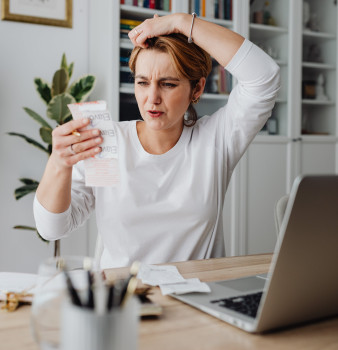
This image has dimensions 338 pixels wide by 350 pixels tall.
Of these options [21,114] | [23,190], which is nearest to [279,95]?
[21,114]

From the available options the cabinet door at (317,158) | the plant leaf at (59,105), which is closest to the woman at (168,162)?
the plant leaf at (59,105)

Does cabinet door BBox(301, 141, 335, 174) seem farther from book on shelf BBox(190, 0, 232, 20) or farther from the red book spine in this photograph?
the red book spine

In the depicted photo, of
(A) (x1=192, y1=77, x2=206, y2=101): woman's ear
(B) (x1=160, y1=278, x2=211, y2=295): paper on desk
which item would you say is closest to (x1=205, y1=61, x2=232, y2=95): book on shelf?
(A) (x1=192, y1=77, x2=206, y2=101): woman's ear

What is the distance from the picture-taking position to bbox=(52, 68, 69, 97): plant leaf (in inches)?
106

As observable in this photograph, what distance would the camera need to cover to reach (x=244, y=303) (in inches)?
31.5

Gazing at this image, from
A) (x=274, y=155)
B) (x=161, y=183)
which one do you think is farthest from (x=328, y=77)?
(x=161, y=183)

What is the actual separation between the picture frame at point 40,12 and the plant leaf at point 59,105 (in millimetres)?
701

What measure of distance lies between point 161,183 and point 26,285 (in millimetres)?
658

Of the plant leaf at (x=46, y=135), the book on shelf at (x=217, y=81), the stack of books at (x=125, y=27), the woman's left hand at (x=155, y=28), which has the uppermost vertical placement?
the stack of books at (x=125, y=27)

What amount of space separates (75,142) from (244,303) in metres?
0.59

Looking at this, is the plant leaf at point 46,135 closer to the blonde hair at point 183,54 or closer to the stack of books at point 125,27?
the stack of books at point 125,27

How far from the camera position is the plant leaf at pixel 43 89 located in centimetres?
268

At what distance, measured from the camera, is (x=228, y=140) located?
160 cm

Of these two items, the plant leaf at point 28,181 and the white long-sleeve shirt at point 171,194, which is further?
the plant leaf at point 28,181
